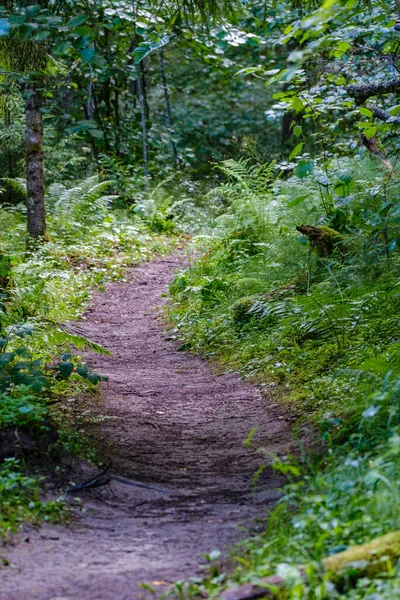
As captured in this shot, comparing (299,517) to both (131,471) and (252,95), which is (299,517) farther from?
(252,95)

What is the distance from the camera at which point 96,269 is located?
38.6ft

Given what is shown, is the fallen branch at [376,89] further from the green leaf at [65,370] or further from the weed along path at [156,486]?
the green leaf at [65,370]

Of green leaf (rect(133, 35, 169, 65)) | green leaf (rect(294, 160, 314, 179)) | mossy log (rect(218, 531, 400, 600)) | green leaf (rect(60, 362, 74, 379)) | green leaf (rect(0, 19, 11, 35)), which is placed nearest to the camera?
mossy log (rect(218, 531, 400, 600))

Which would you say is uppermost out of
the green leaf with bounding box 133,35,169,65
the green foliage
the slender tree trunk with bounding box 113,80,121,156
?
the green leaf with bounding box 133,35,169,65

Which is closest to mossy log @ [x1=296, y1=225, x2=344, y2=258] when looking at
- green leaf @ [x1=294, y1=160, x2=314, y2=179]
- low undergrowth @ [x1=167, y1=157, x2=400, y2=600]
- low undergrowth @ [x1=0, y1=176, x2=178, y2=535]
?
low undergrowth @ [x1=167, y1=157, x2=400, y2=600]

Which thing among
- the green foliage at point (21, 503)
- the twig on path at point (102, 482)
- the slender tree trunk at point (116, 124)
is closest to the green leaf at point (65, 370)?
the twig on path at point (102, 482)

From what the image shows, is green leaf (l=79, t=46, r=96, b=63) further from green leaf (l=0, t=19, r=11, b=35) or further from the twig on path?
the twig on path

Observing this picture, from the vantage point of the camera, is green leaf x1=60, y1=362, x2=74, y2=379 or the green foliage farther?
green leaf x1=60, y1=362, x2=74, y2=379

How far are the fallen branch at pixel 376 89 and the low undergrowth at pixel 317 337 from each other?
2.50 ft

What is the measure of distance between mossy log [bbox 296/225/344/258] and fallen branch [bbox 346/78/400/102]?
1.90 meters

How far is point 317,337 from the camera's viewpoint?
21.2ft

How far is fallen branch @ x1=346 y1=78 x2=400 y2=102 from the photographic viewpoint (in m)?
5.65

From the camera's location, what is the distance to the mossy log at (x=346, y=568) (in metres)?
2.48

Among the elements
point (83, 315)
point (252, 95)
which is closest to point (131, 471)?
point (83, 315)
